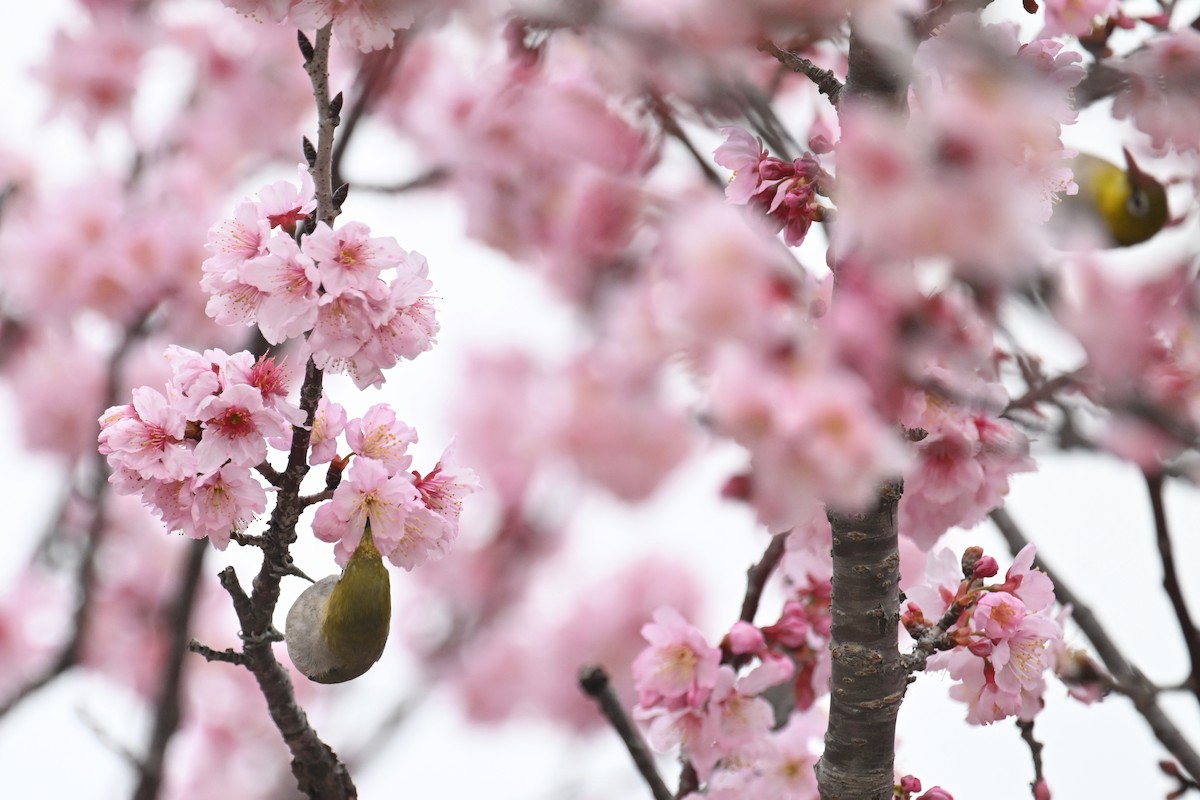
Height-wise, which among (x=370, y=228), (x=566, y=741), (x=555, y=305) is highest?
(x=555, y=305)

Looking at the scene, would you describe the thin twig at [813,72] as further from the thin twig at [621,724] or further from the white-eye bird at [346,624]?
the thin twig at [621,724]

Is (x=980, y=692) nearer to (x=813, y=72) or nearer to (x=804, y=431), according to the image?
(x=804, y=431)

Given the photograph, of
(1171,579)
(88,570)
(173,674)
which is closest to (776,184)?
(1171,579)

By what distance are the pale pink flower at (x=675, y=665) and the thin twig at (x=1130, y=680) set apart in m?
0.34

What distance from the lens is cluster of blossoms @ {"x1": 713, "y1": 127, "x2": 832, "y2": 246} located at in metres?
0.86

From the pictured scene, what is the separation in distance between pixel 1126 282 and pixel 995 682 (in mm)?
348

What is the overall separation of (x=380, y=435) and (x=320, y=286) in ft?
0.38

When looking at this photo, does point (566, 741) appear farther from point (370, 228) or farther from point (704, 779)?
point (370, 228)

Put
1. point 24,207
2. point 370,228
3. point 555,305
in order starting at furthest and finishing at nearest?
1. point 24,207
2. point 555,305
3. point 370,228

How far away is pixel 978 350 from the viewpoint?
93 centimetres

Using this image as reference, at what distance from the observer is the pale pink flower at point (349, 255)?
75 centimetres

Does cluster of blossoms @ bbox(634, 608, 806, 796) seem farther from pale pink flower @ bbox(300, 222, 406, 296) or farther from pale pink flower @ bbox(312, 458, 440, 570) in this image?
pale pink flower @ bbox(300, 222, 406, 296)

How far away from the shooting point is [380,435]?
82 centimetres

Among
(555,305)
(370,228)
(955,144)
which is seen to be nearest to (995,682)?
(955,144)
